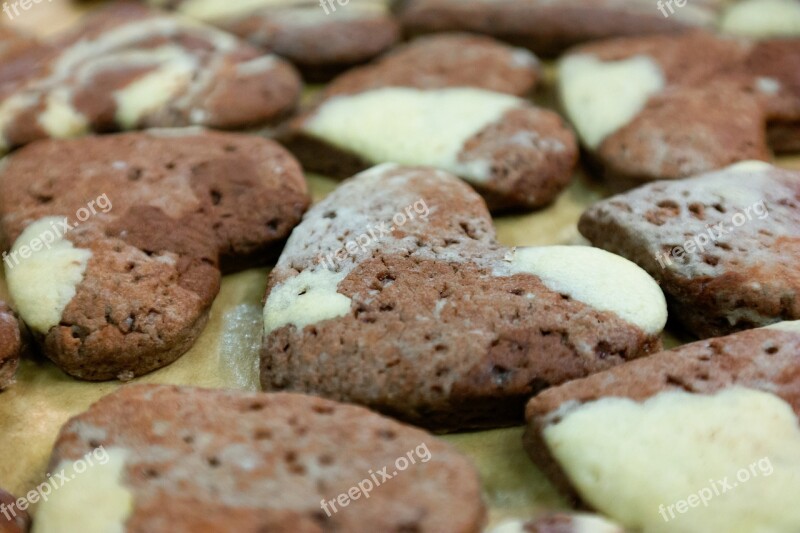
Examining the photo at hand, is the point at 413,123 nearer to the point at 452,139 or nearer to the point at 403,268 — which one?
the point at 452,139

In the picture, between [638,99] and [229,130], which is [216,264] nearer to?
[229,130]

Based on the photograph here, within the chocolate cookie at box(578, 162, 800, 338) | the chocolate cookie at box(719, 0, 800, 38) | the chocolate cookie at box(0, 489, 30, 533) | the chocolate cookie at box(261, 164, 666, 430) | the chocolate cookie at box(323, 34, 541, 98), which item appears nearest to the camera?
the chocolate cookie at box(0, 489, 30, 533)

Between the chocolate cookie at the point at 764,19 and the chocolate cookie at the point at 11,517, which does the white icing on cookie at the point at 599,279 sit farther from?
the chocolate cookie at the point at 764,19

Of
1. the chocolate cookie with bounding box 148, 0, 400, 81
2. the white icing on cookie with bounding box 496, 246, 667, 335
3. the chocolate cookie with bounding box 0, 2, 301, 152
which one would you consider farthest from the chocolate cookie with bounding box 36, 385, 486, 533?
the chocolate cookie with bounding box 148, 0, 400, 81

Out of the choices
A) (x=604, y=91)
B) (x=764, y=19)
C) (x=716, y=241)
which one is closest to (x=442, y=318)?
(x=716, y=241)

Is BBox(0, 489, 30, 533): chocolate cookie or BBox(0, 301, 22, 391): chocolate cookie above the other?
BBox(0, 301, 22, 391): chocolate cookie

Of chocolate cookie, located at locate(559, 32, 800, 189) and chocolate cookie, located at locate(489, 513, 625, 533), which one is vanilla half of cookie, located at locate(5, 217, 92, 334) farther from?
chocolate cookie, located at locate(559, 32, 800, 189)

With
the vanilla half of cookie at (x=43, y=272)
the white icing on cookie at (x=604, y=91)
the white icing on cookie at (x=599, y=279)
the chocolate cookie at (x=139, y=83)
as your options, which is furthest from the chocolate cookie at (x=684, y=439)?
the chocolate cookie at (x=139, y=83)
